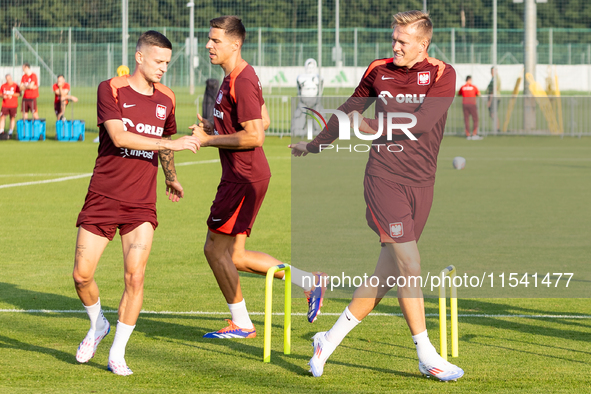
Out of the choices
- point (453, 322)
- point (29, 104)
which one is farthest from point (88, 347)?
point (29, 104)

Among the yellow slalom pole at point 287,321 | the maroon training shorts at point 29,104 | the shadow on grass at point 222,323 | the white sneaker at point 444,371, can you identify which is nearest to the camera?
the white sneaker at point 444,371

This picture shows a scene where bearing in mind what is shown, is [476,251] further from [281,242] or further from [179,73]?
[179,73]

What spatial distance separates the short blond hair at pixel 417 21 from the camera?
5.07 meters

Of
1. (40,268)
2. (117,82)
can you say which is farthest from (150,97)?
(40,268)

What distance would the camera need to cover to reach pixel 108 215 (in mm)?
5363

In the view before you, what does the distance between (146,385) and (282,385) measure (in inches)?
31.5

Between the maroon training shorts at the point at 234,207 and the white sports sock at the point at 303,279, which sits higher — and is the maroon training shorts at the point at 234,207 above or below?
above

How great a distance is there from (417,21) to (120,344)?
269cm

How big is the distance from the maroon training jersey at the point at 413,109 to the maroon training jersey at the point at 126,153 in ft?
4.67

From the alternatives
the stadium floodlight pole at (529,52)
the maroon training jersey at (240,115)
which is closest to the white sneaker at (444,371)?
the maroon training jersey at (240,115)

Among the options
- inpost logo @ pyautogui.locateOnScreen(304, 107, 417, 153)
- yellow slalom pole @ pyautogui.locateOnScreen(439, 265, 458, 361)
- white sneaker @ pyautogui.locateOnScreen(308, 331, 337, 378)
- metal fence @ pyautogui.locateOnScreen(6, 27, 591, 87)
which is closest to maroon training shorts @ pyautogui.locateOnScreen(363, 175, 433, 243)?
inpost logo @ pyautogui.locateOnScreen(304, 107, 417, 153)

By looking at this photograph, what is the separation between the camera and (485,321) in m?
6.72

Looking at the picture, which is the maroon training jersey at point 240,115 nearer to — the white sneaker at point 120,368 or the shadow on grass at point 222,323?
the shadow on grass at point 222,323

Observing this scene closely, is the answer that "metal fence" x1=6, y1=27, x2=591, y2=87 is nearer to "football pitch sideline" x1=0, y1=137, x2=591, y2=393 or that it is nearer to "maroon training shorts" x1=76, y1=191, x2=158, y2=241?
"football pitch sideline" x1=0, y1=137, x2=591, y2=393
